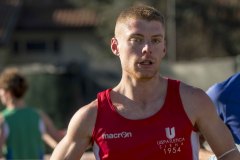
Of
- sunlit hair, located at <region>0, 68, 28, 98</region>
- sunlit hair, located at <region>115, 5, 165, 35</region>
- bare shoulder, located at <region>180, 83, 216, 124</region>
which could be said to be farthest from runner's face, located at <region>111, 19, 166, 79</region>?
sunlit hair, located at <region>0, 68, 28, 98</region>

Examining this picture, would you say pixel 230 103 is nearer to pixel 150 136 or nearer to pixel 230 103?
pixel 230 103

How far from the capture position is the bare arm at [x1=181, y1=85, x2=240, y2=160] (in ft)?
15.4

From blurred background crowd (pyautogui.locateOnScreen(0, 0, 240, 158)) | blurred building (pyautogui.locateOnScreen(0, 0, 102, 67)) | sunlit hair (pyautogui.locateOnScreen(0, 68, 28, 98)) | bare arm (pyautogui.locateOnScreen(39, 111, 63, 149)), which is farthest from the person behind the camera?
blurred building (pyautogui.locateOnScreen(0, 0, 102, 67))

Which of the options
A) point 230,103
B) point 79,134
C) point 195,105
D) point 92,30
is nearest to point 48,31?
point 92,30

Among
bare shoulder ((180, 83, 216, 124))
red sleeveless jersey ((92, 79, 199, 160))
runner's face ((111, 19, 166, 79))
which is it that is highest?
runner's face ((111, 19, 166, 79))

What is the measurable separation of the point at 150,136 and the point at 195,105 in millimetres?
281

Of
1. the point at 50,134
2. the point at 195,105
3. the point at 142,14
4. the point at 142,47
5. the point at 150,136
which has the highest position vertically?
the point at 142,14

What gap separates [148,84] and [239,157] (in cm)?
61

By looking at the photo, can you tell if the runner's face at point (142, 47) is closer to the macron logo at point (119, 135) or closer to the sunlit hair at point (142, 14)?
the sunlit hair at point (142, 14)

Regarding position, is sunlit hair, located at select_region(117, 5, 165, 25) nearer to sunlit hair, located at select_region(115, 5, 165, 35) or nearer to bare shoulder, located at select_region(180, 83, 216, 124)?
sunlit hair, located at select_region(115, 5, 165, 35)

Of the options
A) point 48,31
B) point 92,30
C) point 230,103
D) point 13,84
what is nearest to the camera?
point 230,103

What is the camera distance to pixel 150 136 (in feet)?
15.2

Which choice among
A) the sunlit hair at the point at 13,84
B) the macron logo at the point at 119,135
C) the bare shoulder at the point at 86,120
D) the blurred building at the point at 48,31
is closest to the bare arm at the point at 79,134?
the bare shoulder at the point at 86,120

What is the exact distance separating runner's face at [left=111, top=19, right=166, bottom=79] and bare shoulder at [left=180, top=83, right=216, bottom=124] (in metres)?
0.21
